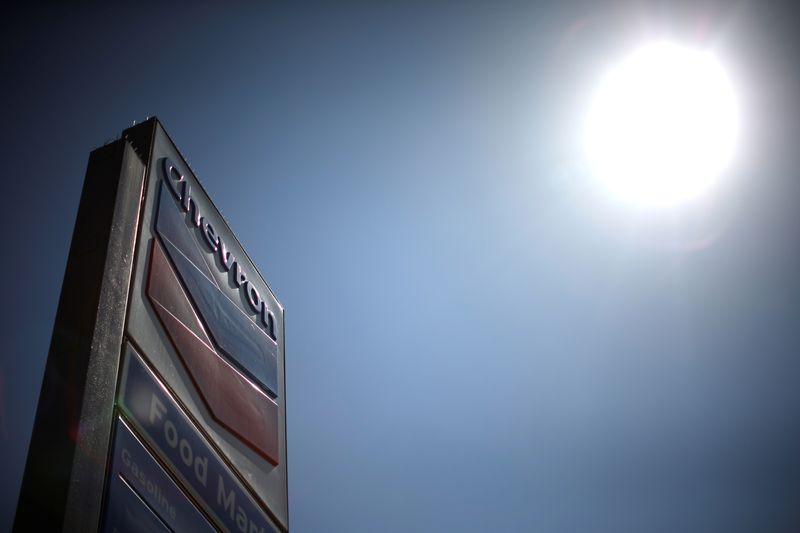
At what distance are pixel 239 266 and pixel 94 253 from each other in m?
2.80

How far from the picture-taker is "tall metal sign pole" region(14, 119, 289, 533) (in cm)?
251

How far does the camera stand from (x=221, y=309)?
Answer: 5012 millimetres

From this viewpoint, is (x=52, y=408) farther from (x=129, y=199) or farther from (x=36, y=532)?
(x=129, y=199)

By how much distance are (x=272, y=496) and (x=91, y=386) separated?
9.41ft

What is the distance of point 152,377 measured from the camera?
3.41m

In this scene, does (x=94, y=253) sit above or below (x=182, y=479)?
above

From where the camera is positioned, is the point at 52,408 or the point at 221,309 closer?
the point at 52,408

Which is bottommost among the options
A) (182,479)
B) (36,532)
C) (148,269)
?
(36,532)

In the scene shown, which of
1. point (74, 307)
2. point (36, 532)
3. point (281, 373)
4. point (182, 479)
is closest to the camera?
point (36, 532)

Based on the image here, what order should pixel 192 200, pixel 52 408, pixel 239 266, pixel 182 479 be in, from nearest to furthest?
pixel 52 408 → pixel 182 479 → pixel 192 200 → pixel 239 266

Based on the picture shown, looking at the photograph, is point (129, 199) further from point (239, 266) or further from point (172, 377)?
point (239, 266)

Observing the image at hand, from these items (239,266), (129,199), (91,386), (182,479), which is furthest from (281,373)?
(91,386)

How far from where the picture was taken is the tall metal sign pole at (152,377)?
2.51m

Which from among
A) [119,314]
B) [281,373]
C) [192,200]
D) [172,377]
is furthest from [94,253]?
[281,373]
